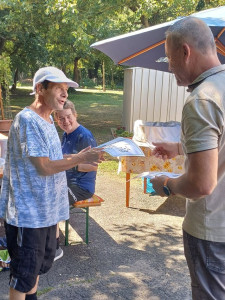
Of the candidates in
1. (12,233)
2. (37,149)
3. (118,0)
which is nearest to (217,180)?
(37,149)

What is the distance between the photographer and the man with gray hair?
153cm

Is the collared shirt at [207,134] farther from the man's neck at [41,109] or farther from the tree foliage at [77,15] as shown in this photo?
the tree foliage at [77,15]

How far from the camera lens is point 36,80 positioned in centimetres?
254

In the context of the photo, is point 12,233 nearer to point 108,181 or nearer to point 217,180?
point 217,180

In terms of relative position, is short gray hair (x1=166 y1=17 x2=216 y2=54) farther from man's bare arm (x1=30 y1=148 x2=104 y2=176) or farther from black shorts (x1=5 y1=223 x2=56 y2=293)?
black shorts (x1=5 y1=223 x2=56 y2=293)

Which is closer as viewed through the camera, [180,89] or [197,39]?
[197,39]

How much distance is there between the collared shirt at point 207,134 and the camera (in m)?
1.52

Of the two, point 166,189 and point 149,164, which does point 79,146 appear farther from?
point 166,189

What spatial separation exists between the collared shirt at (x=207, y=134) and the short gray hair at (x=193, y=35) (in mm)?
106

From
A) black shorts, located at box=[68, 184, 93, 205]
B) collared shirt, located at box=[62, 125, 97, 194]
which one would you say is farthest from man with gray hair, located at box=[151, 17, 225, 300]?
black shorts, located at box=[68, 184, 93, 205]

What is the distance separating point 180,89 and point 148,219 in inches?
246

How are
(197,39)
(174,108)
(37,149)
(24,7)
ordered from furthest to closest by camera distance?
1. (174,108)
2. (24,7)
3. (37,149)
4. (197,39)

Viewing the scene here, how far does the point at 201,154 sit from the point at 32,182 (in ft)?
3.92

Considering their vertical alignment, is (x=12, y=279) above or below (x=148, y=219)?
above
